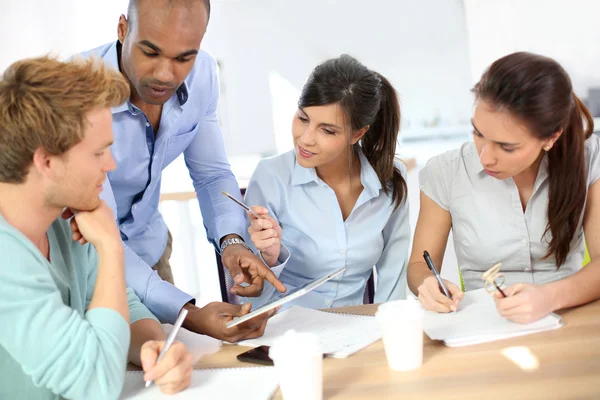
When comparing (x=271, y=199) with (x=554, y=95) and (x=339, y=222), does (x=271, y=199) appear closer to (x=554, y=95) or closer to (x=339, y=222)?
(x=339, y=222)

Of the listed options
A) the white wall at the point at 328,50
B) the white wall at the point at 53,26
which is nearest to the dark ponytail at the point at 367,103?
the white wall at the point at 53,26

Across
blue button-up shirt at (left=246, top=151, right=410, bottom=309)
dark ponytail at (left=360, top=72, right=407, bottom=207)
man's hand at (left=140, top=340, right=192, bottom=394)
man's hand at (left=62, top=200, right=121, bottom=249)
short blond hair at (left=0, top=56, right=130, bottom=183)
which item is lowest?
blue button-up shirt at (left=246, top=151, right=410, bottom=309)

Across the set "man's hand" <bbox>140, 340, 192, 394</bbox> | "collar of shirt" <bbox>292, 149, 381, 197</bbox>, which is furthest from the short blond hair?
"collar of shirt" <bbox>292, 149, 381, 197</bbox>

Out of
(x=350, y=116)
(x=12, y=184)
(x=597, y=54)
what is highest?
→ (x=12, y=184)

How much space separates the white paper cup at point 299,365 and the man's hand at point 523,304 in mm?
462

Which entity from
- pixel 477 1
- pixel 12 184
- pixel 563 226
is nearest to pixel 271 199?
pixel 563 226

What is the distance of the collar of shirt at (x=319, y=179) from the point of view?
6.36ft

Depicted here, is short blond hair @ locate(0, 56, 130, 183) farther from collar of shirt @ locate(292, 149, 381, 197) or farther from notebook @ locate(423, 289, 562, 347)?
collar of shirt @ locate(292, 149, 381, 197)

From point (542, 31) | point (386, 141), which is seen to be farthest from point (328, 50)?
point (386, 141)

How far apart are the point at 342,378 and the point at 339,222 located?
82 cm

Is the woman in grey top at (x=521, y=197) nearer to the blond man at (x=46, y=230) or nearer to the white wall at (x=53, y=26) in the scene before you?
the blond man at (x=46, y=230)

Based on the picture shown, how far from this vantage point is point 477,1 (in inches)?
193

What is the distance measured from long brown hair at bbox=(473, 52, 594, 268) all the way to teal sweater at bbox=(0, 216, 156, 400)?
96 cm

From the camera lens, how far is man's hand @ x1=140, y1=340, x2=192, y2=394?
1.12 metres
